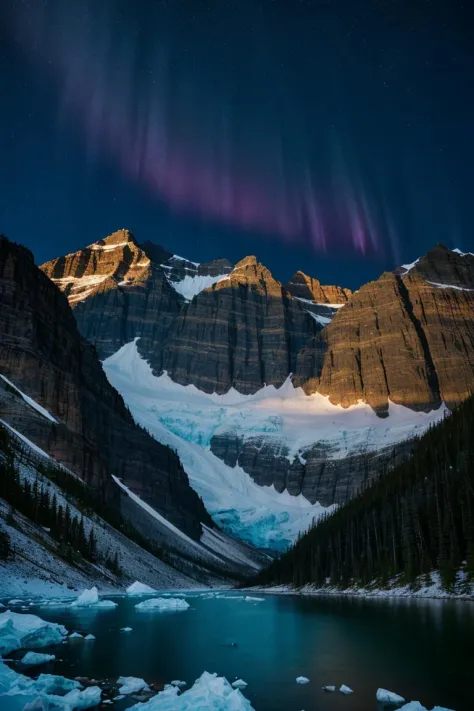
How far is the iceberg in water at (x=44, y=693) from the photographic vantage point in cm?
1598

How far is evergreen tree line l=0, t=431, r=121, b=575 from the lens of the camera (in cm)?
8400

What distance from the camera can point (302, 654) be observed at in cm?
2822

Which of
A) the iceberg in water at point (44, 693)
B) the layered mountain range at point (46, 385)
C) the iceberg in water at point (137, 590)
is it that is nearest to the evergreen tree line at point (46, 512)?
the iceberg in water at point (137, 590)

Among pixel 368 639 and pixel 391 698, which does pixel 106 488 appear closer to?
pixel 368 639

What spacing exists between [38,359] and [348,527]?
91.5 m

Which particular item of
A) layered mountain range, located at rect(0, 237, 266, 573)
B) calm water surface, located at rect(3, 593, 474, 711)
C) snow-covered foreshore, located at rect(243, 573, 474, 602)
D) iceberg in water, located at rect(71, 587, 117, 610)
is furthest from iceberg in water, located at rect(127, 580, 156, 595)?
layered mountain range, located at rect(0, 237, 266, 573)

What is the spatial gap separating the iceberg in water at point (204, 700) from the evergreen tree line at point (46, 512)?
212ft

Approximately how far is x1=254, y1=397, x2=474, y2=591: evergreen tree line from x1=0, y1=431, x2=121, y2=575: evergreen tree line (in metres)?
37.7

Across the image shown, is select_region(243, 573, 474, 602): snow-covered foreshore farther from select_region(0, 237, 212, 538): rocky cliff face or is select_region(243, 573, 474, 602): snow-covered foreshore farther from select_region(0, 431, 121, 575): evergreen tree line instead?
select_region(0, 237, 212, 538): rocky cliff face

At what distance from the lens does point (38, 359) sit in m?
157

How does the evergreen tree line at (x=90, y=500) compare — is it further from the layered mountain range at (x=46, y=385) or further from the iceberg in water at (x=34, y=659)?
the iceberg in water at (x=34, y=659)

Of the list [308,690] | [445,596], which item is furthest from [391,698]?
[445,596]

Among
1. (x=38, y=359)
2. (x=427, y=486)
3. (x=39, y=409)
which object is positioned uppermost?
(x=38, y=359)

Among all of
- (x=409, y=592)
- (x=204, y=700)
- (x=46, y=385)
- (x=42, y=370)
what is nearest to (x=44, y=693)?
(x=204, y=700)
